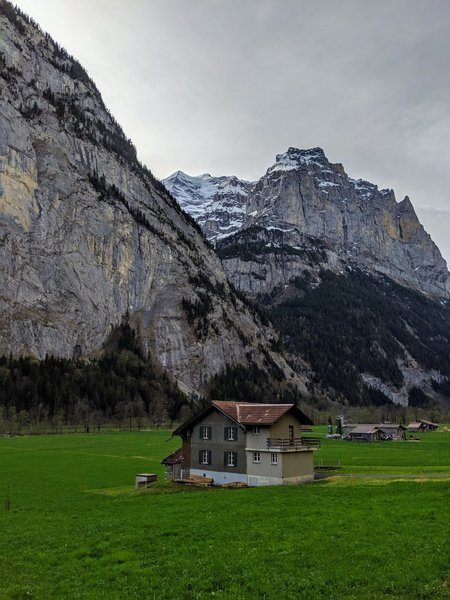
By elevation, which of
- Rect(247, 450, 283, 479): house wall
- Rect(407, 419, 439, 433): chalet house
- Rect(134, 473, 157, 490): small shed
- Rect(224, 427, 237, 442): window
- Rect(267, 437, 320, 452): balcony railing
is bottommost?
Rect(407, 419, 439, 433): chalet house

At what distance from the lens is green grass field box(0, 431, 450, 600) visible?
1755 centimetres

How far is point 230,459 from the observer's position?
176ft

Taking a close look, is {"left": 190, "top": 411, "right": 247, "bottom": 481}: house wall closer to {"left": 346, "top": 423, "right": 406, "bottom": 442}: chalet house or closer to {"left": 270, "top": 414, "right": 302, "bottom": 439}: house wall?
{"left": 270, "top": 414, "right": 302, "bottom": 439}: house wall

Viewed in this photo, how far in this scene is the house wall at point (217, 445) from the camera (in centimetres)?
5291

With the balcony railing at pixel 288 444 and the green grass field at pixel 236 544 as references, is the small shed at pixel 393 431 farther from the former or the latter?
the green grass field at pixel 236 544

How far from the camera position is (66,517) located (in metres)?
33.9

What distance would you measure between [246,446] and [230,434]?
252 centimetres

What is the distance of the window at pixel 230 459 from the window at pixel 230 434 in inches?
54.2

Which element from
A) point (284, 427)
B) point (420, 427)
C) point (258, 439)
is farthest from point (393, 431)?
point (258, 439)

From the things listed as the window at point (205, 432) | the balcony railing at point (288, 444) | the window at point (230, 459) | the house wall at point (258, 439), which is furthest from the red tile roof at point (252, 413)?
the window at point (230, 459)

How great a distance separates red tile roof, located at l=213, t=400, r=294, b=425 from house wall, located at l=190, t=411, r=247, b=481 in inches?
32.2

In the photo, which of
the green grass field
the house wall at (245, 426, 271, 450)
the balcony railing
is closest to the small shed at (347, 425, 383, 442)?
the balcony railing

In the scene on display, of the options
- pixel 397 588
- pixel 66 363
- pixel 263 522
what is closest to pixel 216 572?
pixel 397 588

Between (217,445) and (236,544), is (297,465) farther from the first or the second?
(236,544)
